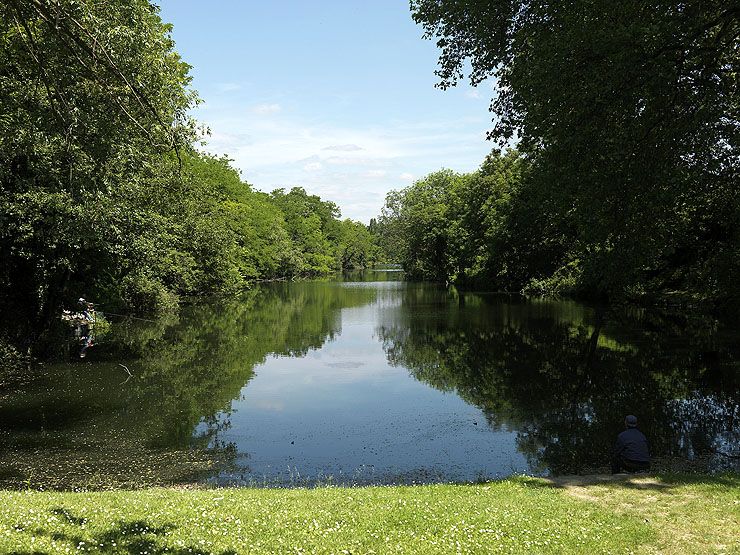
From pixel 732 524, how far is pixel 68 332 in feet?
101

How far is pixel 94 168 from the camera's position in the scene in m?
11.0

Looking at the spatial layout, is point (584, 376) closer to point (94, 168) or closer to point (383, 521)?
point (383, 521)

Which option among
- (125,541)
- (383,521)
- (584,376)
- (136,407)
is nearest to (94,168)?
(125,541)

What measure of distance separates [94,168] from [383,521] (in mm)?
8514

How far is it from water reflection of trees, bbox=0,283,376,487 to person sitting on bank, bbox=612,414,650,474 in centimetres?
913

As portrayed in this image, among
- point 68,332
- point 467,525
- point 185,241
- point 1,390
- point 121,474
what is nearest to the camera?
point 467,525

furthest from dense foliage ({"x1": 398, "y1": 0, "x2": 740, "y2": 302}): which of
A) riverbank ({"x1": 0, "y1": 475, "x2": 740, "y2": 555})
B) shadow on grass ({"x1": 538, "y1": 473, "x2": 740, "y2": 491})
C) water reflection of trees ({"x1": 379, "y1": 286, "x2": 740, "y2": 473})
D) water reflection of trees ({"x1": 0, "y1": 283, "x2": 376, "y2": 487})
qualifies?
water reflection of trees ({"x1": 0, "y1": 283, "x2": 376, "y2": 487})

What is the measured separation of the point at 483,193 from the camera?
247ft

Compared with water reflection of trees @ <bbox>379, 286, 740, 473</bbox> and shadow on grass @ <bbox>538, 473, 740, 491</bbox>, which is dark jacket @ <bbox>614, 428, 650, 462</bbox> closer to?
shadow on grass @ <bbox>538, 473, 740, 491</bbox>

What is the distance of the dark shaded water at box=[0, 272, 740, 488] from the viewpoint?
13.5 metres

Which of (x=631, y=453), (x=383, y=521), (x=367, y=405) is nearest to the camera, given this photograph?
(x=383, y=521)

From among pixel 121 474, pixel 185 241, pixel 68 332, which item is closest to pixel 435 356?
pixel 121 474

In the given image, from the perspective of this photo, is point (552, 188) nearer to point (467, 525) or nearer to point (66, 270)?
point (467, 525)

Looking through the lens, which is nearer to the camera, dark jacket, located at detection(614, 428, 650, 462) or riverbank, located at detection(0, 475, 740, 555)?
riverbank, located at detection(0, 475, 740, 555)
